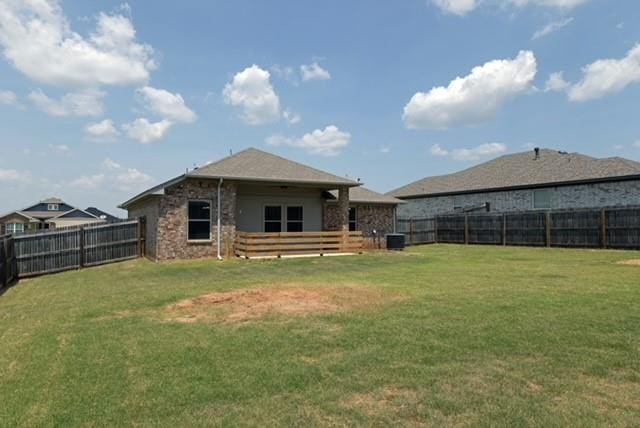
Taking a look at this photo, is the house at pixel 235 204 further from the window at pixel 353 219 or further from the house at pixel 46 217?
the house at pixel 46 217

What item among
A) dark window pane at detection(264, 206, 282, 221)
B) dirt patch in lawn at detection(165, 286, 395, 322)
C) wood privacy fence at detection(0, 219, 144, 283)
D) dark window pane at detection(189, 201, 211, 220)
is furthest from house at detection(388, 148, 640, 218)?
wood privacy fence at detection(0, 219, 144, 283)

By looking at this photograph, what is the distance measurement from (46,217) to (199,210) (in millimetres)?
51684

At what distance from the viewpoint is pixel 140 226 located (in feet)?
60.1

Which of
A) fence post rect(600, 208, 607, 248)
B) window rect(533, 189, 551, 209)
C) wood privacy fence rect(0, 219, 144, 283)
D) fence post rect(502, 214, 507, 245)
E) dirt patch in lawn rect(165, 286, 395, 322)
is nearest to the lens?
dirt patch in lawn rect(165, 286, 395, 322)

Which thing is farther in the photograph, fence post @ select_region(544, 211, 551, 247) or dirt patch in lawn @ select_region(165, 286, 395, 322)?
fence post @ select_region(544, 211, 551, 247)

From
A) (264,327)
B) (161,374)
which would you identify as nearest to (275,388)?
(161,374)

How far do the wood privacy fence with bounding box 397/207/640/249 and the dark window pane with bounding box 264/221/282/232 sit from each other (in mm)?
8466

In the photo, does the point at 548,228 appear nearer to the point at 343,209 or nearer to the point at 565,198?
the point at 565,198

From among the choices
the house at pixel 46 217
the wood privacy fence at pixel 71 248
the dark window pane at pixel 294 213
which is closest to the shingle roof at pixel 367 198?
the dark window pane at pixel 294 213

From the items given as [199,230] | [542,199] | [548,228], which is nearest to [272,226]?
[199,230]

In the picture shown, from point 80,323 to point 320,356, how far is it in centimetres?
426

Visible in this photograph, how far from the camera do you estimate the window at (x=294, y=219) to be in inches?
824

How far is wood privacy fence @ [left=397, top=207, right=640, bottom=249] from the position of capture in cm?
1966

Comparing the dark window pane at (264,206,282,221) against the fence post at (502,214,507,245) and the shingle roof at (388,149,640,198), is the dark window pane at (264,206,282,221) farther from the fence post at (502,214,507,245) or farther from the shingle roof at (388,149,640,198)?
the shingle roof at (388,149,640,198)
